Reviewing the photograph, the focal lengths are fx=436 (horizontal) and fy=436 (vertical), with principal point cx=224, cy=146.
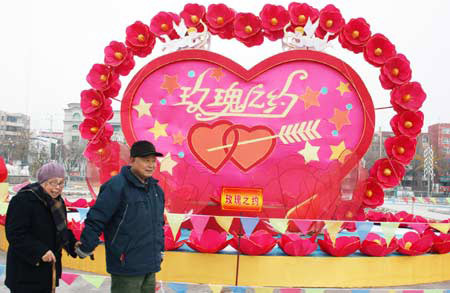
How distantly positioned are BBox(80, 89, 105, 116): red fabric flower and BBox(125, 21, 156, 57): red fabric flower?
3.56ft

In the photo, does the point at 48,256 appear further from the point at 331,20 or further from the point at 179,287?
the point at 331,20

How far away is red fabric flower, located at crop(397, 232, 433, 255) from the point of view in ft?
19.7

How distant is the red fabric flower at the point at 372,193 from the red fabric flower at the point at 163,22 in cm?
453

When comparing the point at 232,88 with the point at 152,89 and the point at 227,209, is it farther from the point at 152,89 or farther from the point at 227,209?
the point at 227,209

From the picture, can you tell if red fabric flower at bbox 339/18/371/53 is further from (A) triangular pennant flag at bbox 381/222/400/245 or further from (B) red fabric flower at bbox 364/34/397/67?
(A) triangular pennant flag at bbox 381/222/400/245

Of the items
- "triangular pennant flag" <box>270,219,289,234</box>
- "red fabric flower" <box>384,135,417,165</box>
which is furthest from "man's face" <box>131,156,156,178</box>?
"red fabric flower" <box>384,135,417,165</box>

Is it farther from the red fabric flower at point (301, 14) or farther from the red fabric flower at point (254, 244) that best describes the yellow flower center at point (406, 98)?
the red fabric flower at point (254, 244)

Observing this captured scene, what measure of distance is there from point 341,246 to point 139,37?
17.1 ft

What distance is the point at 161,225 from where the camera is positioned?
3.26 meters

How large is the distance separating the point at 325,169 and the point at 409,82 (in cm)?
222

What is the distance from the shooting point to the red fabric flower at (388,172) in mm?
7523

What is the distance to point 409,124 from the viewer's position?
7.54 m

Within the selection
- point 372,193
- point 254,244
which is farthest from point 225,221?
point 372,193

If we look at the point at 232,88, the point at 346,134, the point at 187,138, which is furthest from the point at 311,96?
the point at 187,138
